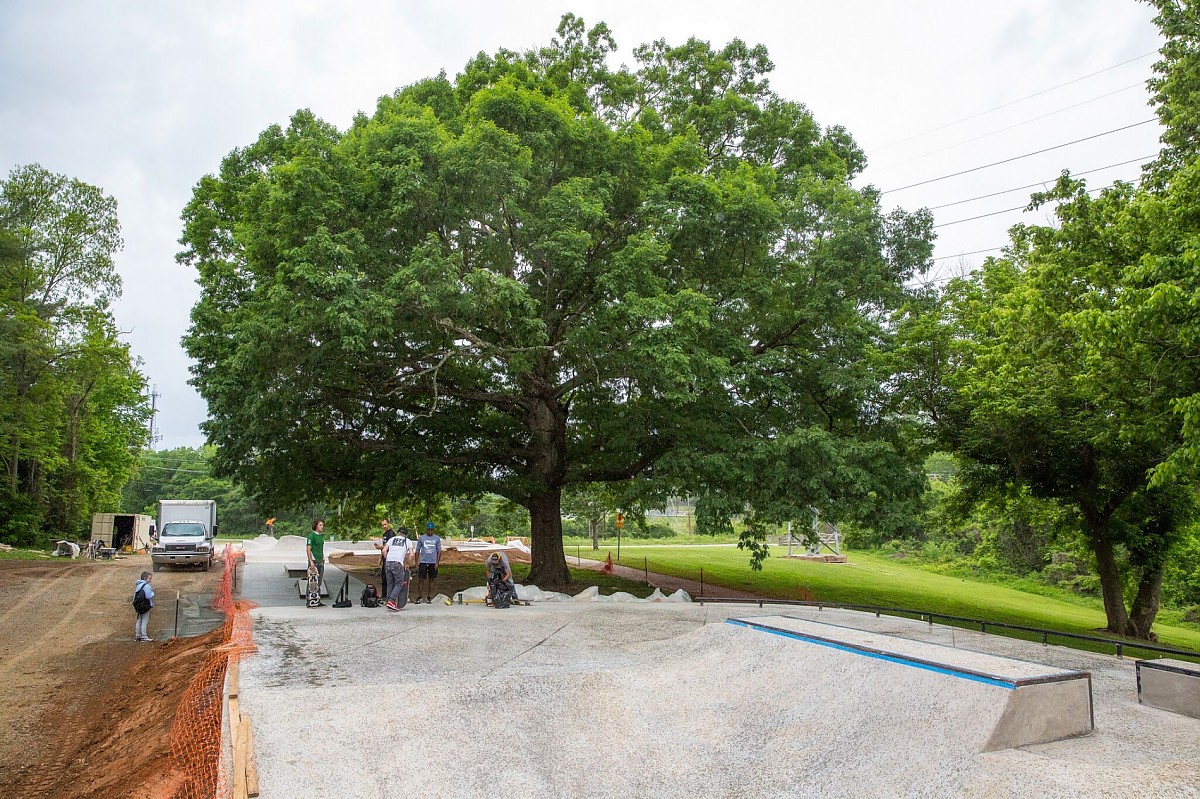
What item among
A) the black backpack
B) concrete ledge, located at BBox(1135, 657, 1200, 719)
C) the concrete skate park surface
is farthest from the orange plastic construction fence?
concrete ledge, located at BBox(1135, 657, 1200, 719)

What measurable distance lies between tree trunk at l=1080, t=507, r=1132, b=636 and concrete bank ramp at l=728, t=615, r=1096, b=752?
1672cm

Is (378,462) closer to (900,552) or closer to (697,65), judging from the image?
(697,65)

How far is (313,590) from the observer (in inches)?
655

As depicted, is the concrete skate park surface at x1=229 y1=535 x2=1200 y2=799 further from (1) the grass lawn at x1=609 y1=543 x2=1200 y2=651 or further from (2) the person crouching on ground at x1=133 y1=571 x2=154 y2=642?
(1) the grass lawn at x1=609 y1=543 x2=1200 y2=651

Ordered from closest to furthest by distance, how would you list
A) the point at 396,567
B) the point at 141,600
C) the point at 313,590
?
the point at 141,600 < the point at 396,567 < the point at 313,590

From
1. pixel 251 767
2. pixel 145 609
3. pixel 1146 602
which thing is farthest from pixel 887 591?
pixel 251 767

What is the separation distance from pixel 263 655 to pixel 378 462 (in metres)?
12.1

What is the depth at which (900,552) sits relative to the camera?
63219 millimetres

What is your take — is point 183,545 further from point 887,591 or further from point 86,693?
point 887,591

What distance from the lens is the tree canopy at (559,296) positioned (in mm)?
16281

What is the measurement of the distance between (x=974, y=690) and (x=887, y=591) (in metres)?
27.3

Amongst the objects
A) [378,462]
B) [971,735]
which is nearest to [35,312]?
[378,462]

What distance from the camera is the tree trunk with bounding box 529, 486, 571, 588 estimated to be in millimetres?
22828

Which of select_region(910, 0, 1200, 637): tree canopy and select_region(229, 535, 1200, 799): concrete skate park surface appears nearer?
select_region(229, 535, 1200, 799): concrete skate park surface
